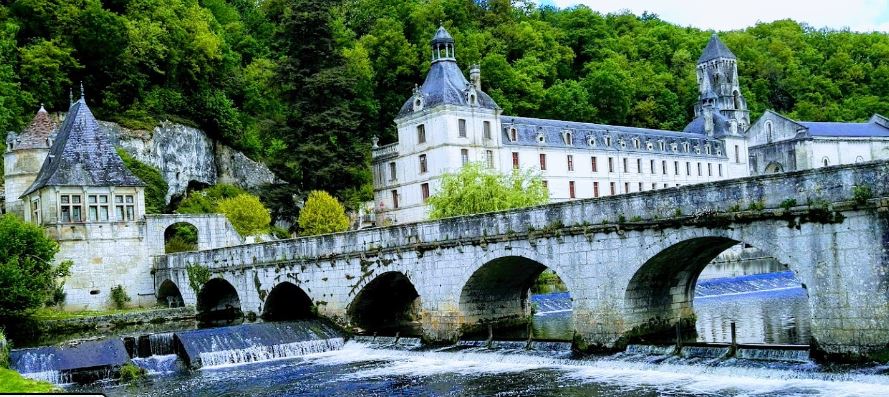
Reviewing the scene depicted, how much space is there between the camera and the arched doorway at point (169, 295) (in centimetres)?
4462

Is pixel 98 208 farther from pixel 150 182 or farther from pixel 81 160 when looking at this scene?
pixel 150 182

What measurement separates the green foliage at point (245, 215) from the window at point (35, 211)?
10.5 m

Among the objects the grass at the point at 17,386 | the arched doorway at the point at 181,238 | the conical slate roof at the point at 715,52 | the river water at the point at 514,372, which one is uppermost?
the conical slate roof at the point at 715,52

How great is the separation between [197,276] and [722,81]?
63417 millimetres

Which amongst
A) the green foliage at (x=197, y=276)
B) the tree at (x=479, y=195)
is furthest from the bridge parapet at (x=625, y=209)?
the tree at (x=479, y=195)

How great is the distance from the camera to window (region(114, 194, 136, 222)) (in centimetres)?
4391

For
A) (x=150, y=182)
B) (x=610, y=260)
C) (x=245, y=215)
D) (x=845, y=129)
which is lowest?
(x=610, y=260)

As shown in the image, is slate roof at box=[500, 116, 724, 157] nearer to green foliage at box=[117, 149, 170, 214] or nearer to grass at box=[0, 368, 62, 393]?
green foliage at box=[117, 149, 170, 214]

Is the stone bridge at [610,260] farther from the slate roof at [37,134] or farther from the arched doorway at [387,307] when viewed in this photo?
the slate roof at [37,134]

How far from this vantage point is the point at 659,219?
22.0 metres

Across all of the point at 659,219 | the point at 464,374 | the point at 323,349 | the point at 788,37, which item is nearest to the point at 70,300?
the point at 323,349

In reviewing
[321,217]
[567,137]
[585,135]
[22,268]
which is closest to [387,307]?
[22,268]

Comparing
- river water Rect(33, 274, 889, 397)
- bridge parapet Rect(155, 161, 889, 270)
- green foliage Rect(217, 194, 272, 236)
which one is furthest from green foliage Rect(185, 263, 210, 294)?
river water Rect(33, 274, 889, 397)

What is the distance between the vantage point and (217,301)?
4422cm
